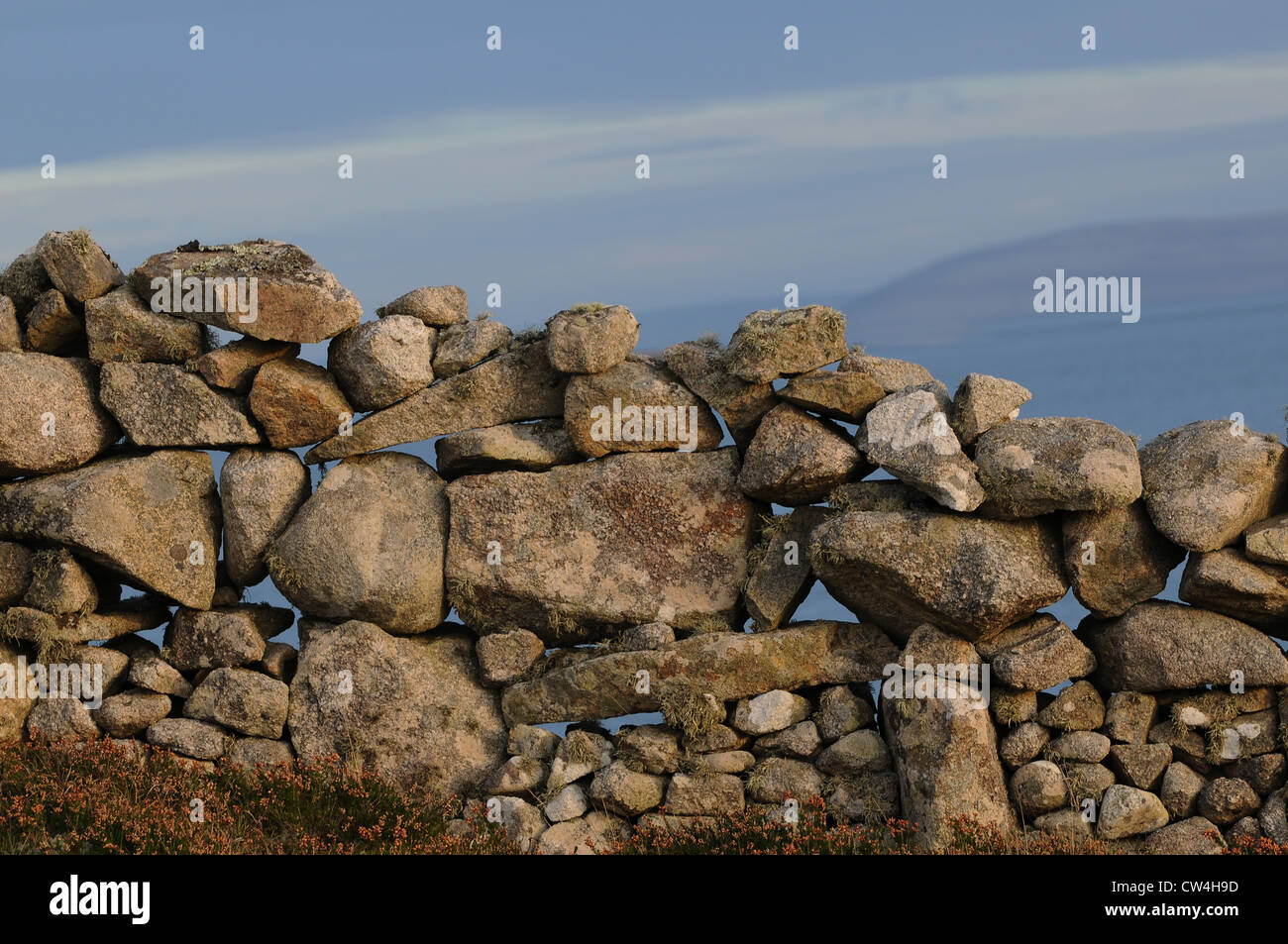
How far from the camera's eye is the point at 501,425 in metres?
13.5

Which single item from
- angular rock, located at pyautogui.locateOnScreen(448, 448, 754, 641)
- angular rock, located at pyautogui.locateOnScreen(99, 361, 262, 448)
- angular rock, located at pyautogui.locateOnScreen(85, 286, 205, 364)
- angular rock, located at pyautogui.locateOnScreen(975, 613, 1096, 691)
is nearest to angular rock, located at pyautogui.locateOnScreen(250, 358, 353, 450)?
angular rock, located at pyautogui.locateOnScreen(99, 361, 262, 448)

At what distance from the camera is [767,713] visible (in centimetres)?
1245

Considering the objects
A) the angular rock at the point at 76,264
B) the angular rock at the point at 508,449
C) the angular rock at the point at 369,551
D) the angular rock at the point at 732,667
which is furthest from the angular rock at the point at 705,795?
the angular rock at the point at 76,264

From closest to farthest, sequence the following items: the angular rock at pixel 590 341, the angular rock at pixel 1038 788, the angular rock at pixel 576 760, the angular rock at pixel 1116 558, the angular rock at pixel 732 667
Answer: the angular rock at pixel 1038 788, the angular rock at pixel 1116 558, the angular rock at pixel 732 667, the angular rock at pixel 576 760, the angular rock at pixel 590 341

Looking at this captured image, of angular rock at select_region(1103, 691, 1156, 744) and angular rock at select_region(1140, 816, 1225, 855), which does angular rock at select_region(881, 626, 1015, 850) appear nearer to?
angular rock at select_region(1103, 691, 1156, 744)

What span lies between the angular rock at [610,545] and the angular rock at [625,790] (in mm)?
1447

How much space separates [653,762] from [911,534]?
311 cm

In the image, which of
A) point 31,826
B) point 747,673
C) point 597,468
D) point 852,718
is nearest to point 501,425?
point 597,468

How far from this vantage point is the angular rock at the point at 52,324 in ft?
44.7

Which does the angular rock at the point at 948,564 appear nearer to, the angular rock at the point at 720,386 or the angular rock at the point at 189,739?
the angular rock at the point at 720,386

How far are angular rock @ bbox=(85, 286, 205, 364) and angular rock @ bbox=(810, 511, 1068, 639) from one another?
6.39 meters

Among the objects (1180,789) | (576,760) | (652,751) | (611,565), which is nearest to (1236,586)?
(1180,789)

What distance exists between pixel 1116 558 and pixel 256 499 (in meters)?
8.08

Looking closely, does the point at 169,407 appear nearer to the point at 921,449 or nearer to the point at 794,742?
the point at 794,742
